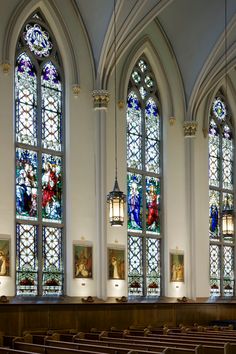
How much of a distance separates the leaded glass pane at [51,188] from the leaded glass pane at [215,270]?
774cm

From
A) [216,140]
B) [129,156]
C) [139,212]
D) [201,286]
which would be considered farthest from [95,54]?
[201,286]

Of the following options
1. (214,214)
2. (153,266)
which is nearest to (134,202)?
(153,266)

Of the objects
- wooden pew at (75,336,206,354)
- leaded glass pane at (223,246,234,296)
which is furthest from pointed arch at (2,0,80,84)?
leaded glass pane at (223,246,234,296)

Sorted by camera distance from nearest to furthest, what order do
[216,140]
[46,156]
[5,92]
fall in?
[5,92] < [46,156] < [216,140]

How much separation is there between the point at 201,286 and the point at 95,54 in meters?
9.31

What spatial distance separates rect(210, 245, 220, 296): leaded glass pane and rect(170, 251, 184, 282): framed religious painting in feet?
6.47

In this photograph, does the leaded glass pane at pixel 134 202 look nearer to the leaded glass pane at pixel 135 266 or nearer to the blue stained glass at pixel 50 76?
the leaded glass pane at pixel 135 266

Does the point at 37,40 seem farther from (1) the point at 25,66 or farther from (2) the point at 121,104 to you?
(2) the point at 121,104

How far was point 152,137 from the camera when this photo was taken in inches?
980

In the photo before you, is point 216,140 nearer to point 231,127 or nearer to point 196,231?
point 231,127

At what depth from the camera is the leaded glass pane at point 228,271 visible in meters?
26.9

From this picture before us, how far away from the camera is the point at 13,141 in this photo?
19906 millimetres

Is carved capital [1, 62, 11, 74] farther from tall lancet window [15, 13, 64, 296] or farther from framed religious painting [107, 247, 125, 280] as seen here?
framed religious painting [107, 247, 125, 280]

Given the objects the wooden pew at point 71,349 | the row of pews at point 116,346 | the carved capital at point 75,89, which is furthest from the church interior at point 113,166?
the wooden pew at point 71,349
